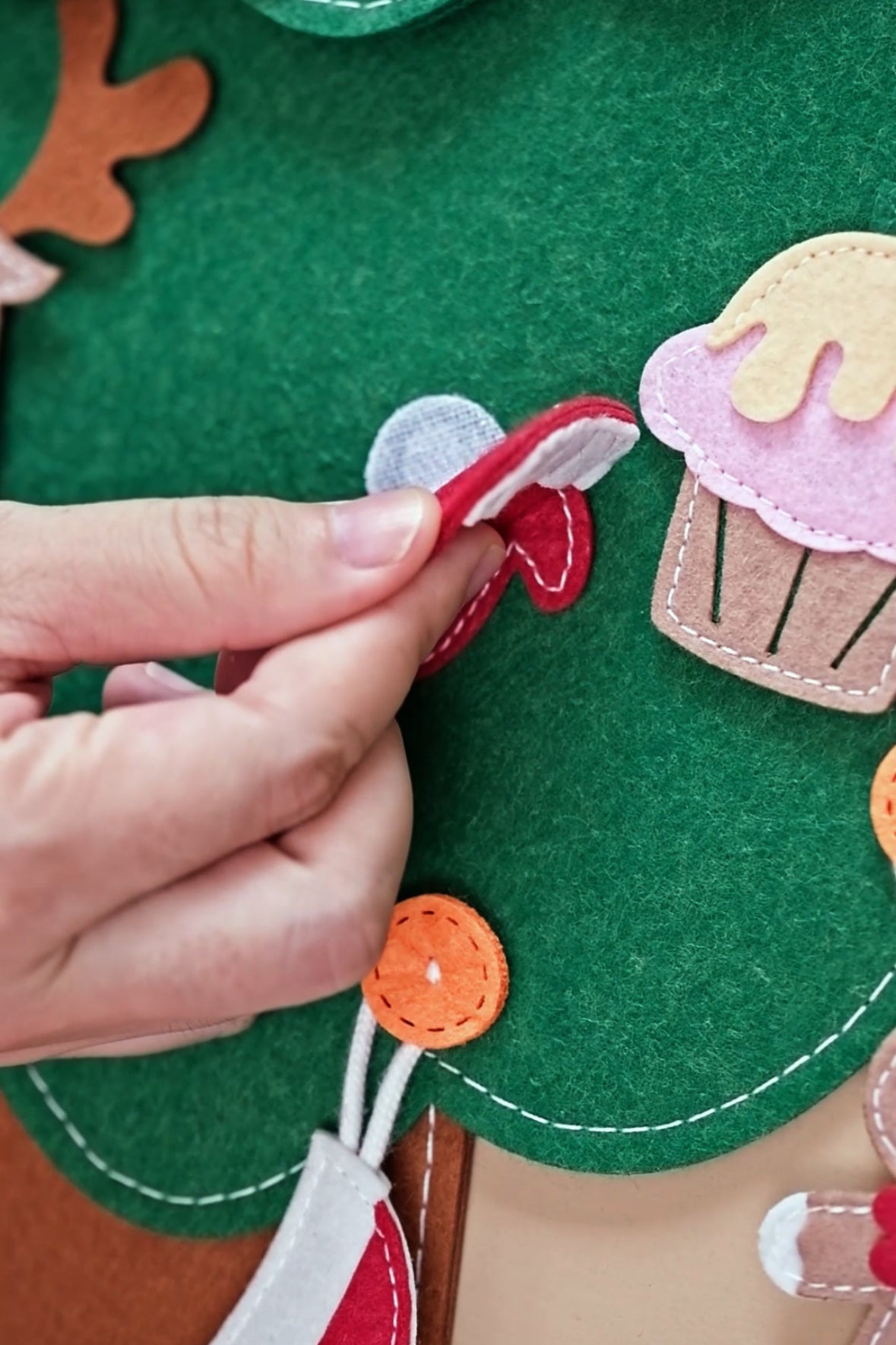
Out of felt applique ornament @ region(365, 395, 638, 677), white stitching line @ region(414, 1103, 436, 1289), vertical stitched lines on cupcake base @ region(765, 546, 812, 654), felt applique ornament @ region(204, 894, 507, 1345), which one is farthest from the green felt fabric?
white stitching line @ region(414, 1103, 436, 1289)

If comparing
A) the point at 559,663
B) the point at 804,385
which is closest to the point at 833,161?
the point at 804,385

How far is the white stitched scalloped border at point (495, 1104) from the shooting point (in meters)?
0.55

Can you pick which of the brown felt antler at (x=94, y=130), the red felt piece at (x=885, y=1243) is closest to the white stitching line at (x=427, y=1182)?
the red felt piece at (x=885, y=1243)

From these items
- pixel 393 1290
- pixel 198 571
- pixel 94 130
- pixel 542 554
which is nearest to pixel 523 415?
pixel 542 554

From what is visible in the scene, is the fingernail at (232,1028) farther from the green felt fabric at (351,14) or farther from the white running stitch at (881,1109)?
the green felt fabric at (351,14)

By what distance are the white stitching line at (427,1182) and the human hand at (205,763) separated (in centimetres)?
14

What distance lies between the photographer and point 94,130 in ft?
2.48

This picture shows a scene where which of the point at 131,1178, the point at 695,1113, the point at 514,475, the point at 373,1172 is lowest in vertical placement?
the point at 131,1178

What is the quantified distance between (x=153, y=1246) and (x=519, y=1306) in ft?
0.72

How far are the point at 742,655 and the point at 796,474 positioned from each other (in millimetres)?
81

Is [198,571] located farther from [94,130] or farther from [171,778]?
[94,130]

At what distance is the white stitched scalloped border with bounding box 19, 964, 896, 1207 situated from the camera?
552 millimetres

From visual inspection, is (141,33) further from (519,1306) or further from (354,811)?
(519,1306)

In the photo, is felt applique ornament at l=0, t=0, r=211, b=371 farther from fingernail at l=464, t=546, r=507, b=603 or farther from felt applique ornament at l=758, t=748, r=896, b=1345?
felt applique ornament at l=758, t=748, r=896, b=1345
